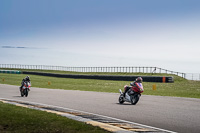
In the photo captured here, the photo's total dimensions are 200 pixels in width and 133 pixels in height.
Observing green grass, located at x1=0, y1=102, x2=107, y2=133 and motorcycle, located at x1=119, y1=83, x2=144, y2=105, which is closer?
green grass, located at x1=0, y1=102, x2=107, y2=133

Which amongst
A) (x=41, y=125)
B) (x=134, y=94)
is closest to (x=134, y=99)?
(x=134, y=94)

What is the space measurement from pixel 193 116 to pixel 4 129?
21.7ft

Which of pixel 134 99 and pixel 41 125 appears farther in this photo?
pixel 134 99

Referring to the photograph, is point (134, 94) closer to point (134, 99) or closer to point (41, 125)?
point (134, 99)

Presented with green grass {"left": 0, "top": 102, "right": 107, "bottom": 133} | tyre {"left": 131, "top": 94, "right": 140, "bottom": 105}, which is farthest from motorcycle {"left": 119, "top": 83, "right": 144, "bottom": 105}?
green grass {"left": 0, "top": 102, "right": 107, "bottom": 133}

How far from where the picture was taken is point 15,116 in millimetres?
10656

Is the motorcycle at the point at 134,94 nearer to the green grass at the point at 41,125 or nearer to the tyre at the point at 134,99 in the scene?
the tyre at the point at 134,99

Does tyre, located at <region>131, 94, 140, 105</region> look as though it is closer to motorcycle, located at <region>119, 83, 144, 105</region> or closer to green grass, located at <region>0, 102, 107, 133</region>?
motorcycle, located at <region>119, 83, 144, 105</region>

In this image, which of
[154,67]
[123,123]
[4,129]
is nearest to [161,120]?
[123,123]

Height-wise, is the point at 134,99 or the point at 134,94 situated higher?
the point at 134,94

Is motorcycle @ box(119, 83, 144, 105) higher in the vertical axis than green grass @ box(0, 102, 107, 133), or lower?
higher

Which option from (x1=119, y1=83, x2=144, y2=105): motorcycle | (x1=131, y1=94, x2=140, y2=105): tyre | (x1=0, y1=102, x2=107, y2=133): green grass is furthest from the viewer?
(x1=131, y1=94, x2=140, y2=105): tyre

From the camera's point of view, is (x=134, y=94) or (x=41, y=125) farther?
(x=134, y=94)

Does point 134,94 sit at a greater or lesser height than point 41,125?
greater
